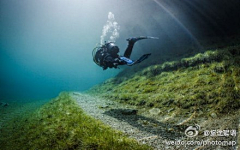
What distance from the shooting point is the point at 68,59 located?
18275cm

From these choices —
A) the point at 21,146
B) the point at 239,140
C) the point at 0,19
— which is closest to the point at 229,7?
the point at 239,140

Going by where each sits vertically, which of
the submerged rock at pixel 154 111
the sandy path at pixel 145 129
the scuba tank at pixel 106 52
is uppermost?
the scuba tank at pixel 106 52

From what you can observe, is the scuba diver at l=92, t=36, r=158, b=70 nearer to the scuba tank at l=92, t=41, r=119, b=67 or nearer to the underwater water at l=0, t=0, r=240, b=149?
the scuba tank at l=92, t=41, r=119, b=67

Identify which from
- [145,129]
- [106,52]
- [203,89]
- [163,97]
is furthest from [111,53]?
[203,89]

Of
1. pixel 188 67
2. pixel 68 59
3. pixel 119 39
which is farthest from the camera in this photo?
pixel 68 59

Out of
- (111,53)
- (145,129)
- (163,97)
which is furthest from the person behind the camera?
(111,53)

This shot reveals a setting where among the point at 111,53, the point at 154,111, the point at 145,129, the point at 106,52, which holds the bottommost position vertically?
the point at 145,129

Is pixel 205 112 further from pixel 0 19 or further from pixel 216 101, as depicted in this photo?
pixel 0 19

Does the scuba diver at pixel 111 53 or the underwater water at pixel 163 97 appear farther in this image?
the scuba diver at pixel 111 53

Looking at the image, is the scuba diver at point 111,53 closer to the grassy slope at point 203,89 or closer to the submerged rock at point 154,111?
the grassy slope at point 203,89

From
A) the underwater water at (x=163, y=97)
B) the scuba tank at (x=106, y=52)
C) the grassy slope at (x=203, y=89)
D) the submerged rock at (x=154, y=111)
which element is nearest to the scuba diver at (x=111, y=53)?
the scuba tank at (x=106, y=52)

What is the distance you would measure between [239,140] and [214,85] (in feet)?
16.4

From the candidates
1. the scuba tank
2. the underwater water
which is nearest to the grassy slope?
the underwater water

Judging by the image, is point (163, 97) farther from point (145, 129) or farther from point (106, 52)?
point (106, 52)
